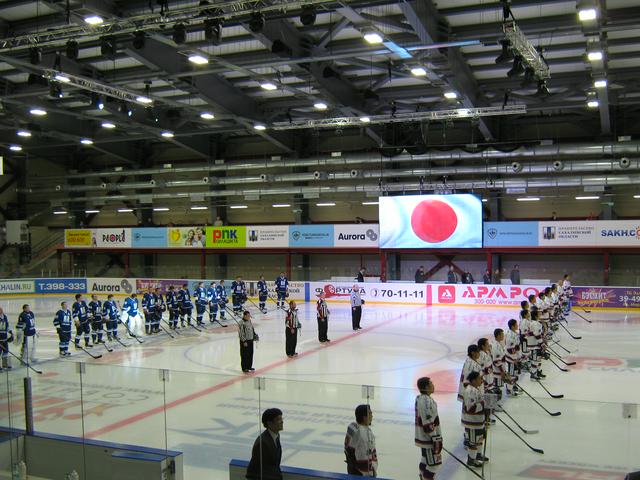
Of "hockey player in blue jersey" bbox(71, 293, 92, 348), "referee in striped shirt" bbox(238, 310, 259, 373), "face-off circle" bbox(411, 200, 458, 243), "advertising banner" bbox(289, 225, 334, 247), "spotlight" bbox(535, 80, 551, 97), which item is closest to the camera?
"referee in striped shirt" bbox(238, 310, 259, 373)

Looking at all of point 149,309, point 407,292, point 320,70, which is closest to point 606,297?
point 407,292

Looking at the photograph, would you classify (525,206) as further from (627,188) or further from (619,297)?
(619,297)

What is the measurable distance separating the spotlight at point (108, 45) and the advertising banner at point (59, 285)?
22005 mm

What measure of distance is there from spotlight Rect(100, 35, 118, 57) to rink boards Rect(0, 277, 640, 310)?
1620 centimetres

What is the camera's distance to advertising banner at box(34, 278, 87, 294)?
3428 cm

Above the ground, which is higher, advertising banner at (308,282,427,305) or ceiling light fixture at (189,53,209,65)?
ceiling light fixture at (189,53,209,65)

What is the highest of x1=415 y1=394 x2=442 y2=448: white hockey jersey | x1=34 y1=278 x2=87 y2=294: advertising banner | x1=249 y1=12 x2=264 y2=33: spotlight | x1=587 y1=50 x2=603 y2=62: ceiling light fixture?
x1=249 y1=12 x2=264 y2=33: spotlight

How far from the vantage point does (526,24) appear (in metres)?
15.9

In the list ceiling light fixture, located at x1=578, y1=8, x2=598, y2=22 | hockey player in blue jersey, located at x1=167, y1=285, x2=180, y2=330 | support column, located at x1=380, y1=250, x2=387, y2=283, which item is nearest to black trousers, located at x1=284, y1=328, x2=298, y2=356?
hockey player in blue jersey, located at x1=167, y1=285, x2=180, y2=330

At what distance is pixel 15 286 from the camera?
33531 mm

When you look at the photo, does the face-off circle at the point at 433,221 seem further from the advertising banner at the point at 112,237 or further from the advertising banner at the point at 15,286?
the advertising banner at the point at 15,286

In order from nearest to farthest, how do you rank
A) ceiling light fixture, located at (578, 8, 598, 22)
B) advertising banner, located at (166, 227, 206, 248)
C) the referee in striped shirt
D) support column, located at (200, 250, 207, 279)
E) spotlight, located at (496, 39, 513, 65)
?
ceiling light fixture, located at (578, 8, 598, 22) < the referee in striped shirt < spotlight, located at (496, 39, 513, 65) < support column, located at (200, 250, 207, 279) < advertising banner, located at (166, 227, 206, 248)

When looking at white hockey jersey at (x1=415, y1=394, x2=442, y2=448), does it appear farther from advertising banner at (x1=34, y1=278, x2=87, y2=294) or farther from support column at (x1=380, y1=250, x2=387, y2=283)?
advertising banner at (x1=34, y1=278, x2=87, y2=294)

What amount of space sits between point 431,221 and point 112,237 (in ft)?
62.7
